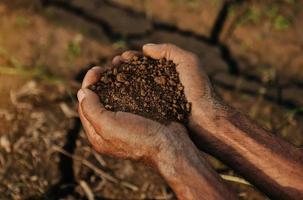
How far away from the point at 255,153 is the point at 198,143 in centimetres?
23

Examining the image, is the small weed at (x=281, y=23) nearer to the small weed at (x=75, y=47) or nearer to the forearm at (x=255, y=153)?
the small weed at (x=75, y=47)

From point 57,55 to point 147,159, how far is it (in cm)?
154

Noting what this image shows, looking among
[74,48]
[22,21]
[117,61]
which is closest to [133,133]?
[117,61]

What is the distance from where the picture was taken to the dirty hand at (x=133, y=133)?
1.78 m

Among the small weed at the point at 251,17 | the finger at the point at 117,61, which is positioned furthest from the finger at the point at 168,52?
the small weed at the point at 251,17

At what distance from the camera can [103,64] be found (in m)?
3.17

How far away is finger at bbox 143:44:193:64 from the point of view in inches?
81.8

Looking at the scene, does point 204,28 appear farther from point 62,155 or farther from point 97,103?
point 97,103

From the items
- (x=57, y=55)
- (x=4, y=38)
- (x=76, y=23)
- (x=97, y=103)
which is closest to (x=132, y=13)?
(x=76, y=23)

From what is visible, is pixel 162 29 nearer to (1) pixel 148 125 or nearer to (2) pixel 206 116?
(2) pixel 206 116

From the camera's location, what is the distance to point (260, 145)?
1.90 metres

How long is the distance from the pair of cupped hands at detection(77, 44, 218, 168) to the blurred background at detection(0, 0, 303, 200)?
0.58 m

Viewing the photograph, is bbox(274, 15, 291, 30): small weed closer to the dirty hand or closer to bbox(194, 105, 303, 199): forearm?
bbox(194, 105, 303, 199): forearm

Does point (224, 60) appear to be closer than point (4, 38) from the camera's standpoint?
No
